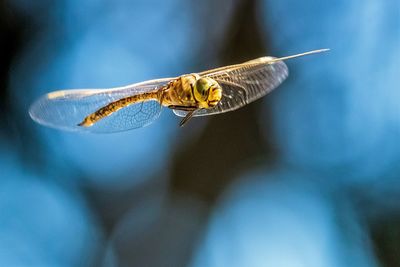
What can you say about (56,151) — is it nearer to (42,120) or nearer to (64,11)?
(64,11)

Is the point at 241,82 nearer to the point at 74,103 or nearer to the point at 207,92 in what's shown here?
the point at 207,92

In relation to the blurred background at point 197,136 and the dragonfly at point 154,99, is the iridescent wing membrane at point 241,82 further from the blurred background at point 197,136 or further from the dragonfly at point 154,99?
the blurred background at point 197,136

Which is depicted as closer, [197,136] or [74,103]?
[74,103]

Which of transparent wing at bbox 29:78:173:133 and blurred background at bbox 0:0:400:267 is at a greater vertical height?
blurred background at bbox 0:0:400:267

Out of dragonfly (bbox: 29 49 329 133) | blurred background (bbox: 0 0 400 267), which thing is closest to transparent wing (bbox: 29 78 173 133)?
dragonfly (bbox: 29 49 329 133)

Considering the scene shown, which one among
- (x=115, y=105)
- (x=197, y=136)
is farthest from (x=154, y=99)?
(x=197, y=136)

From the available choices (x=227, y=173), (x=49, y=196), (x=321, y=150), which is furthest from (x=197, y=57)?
(x=49, y=196)

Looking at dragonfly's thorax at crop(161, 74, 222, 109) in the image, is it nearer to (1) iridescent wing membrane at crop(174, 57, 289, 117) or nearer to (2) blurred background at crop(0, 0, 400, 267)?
(1) iridescent wing membrane at crop(174, 57, 289, 117)
